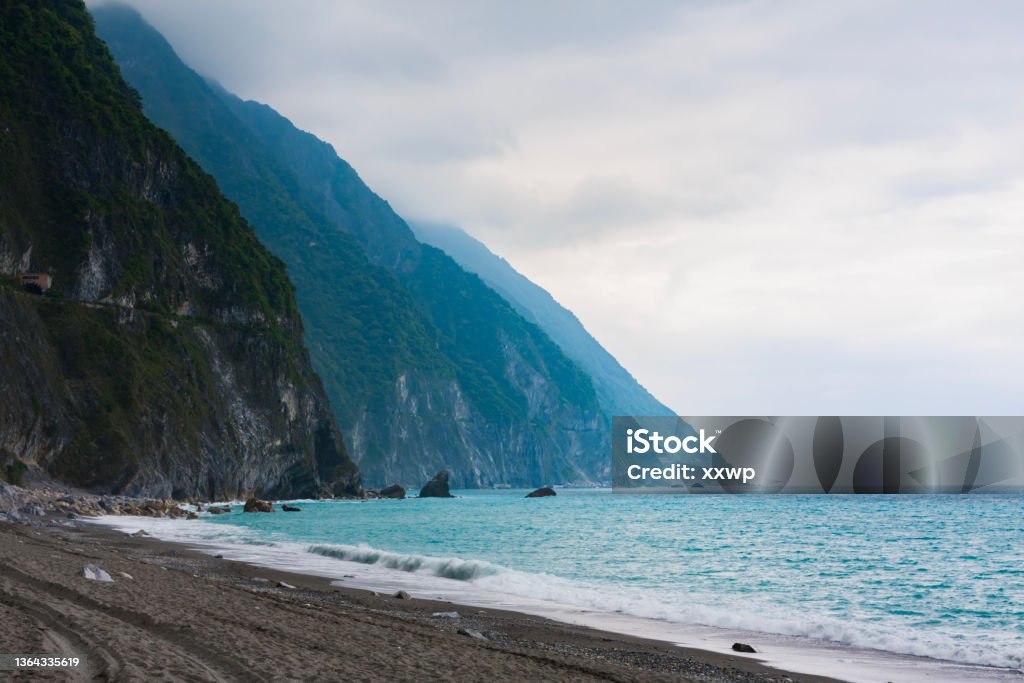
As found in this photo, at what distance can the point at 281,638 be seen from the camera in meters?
12.1

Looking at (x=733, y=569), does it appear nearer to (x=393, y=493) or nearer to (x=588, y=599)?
(x=588, y=599)

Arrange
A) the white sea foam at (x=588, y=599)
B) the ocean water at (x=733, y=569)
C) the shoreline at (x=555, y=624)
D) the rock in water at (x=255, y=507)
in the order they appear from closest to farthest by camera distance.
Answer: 1. the shoreline at (x=555, y=624)
2. the white sea foam at (x=588, y=599)
3. the ocean water at (x=733, y=569)
4. the rock in water at (x=255, y=507)

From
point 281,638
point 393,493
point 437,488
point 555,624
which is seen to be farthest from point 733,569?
point 437,488

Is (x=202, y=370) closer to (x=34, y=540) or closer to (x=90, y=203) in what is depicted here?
(x=90, y=203)

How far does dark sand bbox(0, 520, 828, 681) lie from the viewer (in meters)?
9.83

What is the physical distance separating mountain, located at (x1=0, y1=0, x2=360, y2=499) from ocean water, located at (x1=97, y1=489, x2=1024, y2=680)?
27.8 meters

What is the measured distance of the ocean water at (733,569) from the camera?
19859 millimetres

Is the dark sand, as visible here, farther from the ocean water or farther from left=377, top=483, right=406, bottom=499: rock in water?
left=377, top=483, right=406, bottom=499: rock in water

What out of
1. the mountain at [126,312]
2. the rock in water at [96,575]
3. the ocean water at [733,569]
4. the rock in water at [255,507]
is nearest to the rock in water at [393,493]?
the mountain at [126,312]

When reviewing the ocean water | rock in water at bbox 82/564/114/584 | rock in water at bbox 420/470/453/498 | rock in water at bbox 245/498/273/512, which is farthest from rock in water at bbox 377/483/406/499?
rock in water at bbox 82/564/114/584

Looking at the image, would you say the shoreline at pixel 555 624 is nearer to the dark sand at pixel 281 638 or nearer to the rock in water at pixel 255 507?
the dark sand at pixel 281 638

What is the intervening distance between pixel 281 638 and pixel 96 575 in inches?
292

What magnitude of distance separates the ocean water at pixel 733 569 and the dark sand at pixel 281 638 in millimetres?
4769

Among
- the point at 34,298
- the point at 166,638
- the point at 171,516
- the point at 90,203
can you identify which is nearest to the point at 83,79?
the point at 90,203
